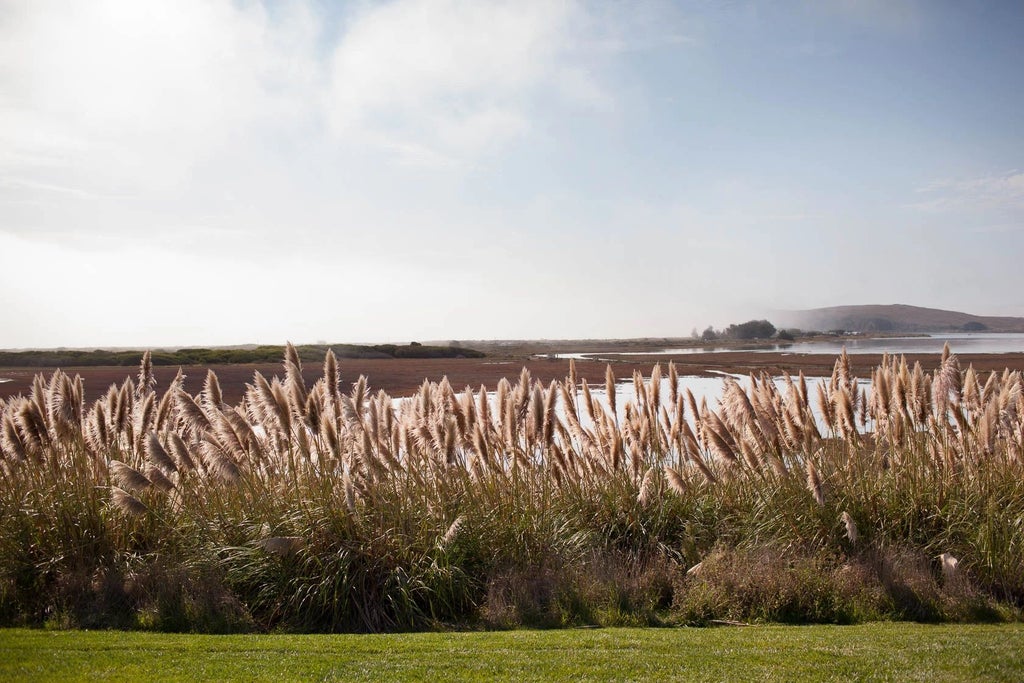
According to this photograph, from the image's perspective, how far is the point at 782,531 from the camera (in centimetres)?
589

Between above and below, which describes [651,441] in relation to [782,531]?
above

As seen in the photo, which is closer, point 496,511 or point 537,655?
point 537,655

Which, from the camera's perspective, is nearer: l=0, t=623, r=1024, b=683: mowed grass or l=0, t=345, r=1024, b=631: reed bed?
l=0, t=623, r=1024, b=683: mowed grass

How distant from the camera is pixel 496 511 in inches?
226

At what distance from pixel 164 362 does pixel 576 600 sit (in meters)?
44.3

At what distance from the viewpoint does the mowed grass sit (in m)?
3.71

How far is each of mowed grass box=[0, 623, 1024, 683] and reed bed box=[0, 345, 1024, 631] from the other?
54cm

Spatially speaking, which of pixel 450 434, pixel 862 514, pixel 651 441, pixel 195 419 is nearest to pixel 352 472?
pixel 450 434

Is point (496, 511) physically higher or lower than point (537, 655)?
higher

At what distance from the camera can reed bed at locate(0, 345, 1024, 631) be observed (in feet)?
16.4

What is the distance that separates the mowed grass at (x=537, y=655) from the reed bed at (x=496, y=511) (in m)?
0.54

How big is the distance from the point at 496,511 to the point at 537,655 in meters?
1.83

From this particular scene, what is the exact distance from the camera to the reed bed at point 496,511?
5.01 metres

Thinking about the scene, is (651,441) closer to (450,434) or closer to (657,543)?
(657,543)
